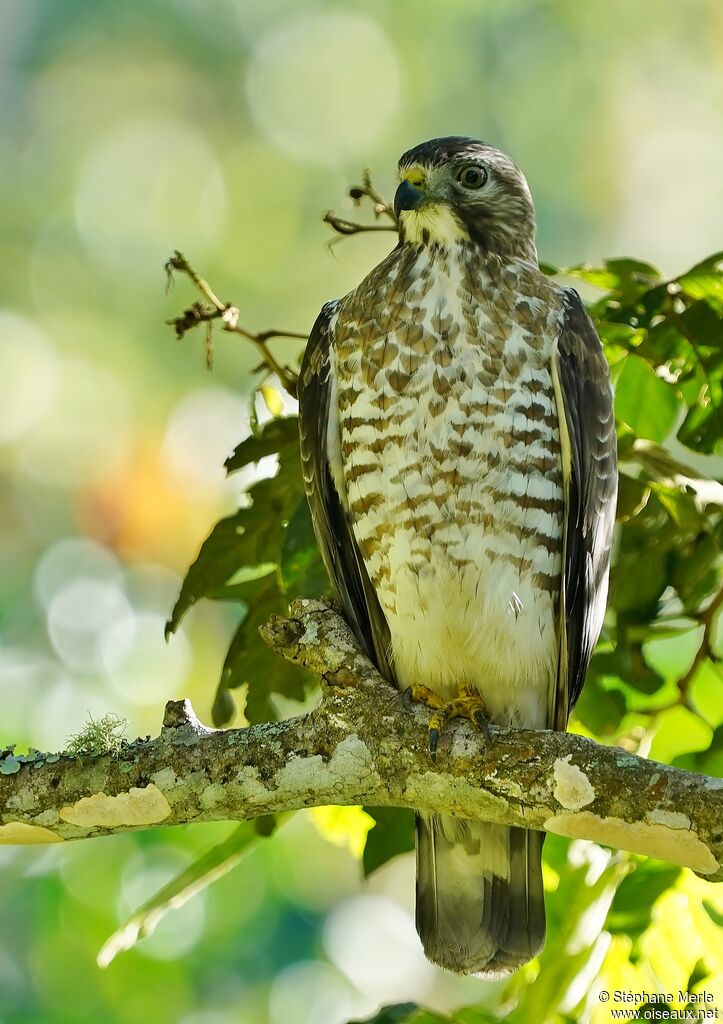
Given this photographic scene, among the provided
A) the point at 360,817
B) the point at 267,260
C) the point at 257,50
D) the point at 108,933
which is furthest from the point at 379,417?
the point at 257,50

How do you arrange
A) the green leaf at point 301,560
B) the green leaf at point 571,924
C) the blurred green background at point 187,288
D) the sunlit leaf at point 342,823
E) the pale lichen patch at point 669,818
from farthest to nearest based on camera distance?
1. the blurred green background at point 187,288
2. the sunlit leaf at point 342,823
3. the green leaf at point 301,560
4. the green leaf at point 571,924
5. the pale lichen patch at point 669,818

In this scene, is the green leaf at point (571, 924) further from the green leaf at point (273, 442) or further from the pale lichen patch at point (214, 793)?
the green leaf at point (273, 442)

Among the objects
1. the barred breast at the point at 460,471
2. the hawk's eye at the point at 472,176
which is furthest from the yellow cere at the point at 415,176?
the barred breast at the point at 460,471

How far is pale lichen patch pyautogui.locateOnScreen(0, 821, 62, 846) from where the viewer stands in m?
2.82

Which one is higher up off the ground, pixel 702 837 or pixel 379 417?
pixel 379 417

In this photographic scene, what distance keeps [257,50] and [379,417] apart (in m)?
13.1

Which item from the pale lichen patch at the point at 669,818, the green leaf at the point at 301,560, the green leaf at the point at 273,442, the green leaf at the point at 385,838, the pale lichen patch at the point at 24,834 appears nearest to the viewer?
the pale lichen patch at the point at 669,818

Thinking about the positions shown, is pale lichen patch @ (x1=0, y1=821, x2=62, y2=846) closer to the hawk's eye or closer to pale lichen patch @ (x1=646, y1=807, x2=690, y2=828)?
pale lichen patch @ (x1=646, y1=807, x2=690, y2=828)

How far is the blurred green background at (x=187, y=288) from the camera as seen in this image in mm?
9594

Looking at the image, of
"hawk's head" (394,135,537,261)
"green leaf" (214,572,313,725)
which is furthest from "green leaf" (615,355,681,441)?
"green leaf" (214,572,313,725)

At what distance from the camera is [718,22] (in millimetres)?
15016

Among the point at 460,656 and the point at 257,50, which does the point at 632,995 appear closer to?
the point at 460,656

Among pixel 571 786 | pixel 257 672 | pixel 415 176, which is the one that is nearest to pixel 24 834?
pixel 257 672

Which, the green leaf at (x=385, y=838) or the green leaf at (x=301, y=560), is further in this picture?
the green leaf at (x=301, y=560)
